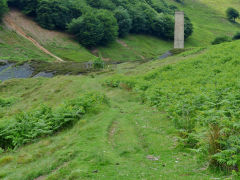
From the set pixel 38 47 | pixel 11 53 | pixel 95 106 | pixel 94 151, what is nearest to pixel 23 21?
pixel 38 47

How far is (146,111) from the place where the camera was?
19.5m

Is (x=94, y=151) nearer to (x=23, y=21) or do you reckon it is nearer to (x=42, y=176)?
(x=42, y=176)

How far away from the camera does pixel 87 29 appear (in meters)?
98.6

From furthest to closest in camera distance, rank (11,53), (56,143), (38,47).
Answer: (38,47)
(11,53)
(56,143)

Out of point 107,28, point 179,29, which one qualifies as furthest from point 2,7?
point 179,29

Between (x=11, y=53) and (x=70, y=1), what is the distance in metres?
43.4

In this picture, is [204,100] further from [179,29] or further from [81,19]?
[81,19]

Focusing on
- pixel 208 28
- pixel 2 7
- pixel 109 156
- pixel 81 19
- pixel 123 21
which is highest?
pixel 2 7

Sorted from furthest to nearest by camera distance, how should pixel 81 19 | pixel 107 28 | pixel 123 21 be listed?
pixel 123 21 < pixel 107 28 < pixel 81 19

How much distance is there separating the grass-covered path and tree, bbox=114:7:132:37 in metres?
105

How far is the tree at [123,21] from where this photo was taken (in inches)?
4641

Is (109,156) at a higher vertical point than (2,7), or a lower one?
lower

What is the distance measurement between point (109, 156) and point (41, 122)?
7.38 meters

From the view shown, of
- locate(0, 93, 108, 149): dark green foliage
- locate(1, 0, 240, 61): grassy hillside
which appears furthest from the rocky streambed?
locate(0, 93, 108, 149): dark green foliage
